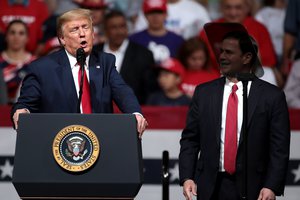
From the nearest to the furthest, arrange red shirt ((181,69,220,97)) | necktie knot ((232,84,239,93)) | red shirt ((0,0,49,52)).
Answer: necktie knot ((232,84,239,93)) < red shirt ((181,69,220,97)) < red shirt ((0,0,49,52))

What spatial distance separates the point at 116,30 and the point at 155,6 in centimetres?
63

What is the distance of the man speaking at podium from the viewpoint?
622cm

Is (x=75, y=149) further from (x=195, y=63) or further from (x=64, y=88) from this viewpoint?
(x=195, y=63)

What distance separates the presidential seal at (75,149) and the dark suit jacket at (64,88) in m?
0.57

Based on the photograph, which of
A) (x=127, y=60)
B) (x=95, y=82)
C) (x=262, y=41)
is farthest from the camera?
(x=262, y=41)

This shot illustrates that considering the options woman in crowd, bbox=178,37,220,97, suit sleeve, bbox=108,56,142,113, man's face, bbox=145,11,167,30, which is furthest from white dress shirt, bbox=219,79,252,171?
man's face, bbox=145,11,167,30

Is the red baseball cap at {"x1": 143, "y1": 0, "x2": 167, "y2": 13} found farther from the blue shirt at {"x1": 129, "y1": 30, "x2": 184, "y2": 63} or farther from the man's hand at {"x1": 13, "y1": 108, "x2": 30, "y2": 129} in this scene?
the man's hand at {"x1": 13, "y1": 108, "x2": 30, "y2": 129}

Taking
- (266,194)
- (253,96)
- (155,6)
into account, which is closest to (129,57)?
(155,6)

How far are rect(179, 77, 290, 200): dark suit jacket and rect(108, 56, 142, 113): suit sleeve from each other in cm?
48

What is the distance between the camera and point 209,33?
658 cm

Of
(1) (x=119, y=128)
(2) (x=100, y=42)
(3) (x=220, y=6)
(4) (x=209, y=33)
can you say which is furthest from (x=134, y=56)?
(1) (x=119, y=128)

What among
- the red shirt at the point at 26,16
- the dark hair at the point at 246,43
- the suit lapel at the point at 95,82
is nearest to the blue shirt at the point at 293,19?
the red shirt at the point at 26,16

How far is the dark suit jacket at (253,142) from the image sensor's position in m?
6.29

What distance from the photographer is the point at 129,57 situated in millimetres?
9875
